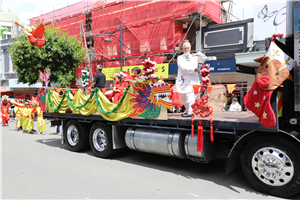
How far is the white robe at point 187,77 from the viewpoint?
5634 mm

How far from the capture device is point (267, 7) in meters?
13.3

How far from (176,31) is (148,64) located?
1219 cm

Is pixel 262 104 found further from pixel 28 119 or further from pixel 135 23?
pixel 135 23

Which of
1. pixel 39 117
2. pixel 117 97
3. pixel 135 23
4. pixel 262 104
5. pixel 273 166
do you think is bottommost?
pixel 273 166

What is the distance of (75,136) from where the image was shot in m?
7.71

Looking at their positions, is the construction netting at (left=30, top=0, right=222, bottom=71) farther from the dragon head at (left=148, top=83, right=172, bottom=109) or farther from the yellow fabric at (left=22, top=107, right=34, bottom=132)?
the dragon head at (left=148, top=83, right=172, bottom=109)

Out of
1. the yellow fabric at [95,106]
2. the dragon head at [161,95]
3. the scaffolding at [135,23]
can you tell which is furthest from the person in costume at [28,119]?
the dragon head at [161,95]

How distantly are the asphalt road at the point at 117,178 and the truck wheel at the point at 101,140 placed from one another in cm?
22

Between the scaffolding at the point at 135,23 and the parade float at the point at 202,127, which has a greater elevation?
the scaffolding at the point at 135,23

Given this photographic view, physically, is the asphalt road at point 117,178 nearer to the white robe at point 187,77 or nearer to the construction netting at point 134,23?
the white robe at point 187,77

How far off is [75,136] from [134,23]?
1347 centimetres

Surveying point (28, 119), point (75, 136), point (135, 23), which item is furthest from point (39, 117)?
point (135, 23)

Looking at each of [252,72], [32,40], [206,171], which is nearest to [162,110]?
[206,171]

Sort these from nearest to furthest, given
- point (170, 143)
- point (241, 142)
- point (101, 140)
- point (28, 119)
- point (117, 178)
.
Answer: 1. point (241, 142)
2. point (117, 178)
3. point (170, 143)
4. point (101, 140)
5. point (28, 119)
